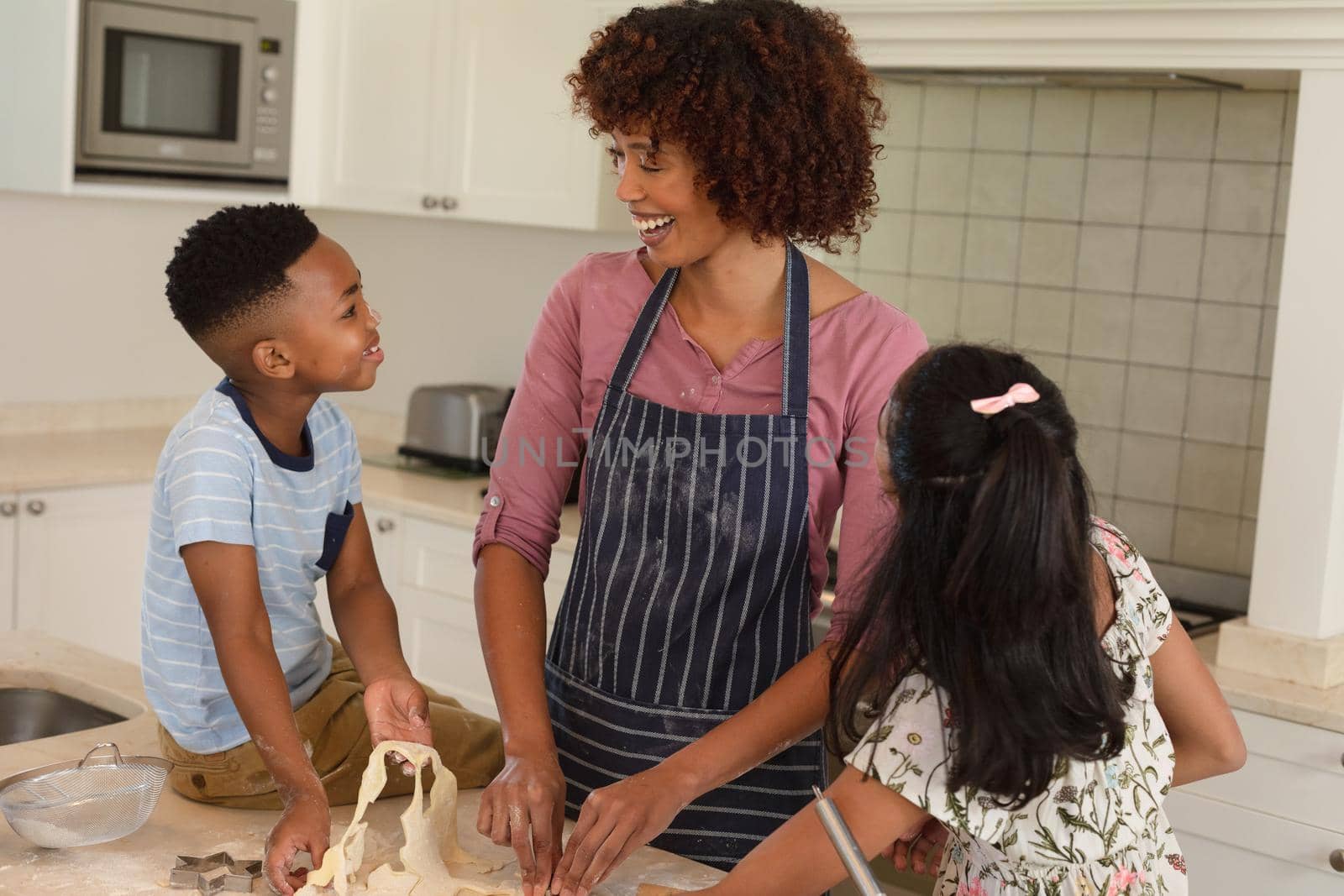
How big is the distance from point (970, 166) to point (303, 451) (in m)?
1.81

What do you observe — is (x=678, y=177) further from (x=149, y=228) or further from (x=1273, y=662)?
(x=149, y=228)

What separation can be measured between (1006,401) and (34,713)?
4.14 feet

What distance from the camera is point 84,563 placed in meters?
3.10

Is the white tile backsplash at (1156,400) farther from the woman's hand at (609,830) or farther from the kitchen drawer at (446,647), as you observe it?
the woman's hand at (609,830)

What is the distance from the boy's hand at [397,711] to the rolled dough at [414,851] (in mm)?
41

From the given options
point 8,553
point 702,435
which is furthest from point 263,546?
point 8,553

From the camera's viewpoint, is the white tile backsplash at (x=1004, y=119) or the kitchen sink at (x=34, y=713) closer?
the kitchen sink at (x=34, y=713)

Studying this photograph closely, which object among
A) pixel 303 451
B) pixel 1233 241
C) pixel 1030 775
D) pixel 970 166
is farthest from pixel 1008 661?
pixel 970 166

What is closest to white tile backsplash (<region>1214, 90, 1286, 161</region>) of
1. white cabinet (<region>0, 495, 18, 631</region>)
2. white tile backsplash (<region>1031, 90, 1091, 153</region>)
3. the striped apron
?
white tile backsplash (<region>1031, 90, 1091, 153</region>)

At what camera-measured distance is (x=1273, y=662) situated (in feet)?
6.98

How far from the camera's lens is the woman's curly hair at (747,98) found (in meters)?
1.35

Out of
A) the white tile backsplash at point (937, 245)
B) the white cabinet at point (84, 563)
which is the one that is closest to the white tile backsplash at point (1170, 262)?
the white tile backsplash at point (937, 245)

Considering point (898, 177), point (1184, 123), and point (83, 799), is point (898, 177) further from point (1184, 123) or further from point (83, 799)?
point (83, 799)

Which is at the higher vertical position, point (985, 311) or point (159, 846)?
point (985, 311)
